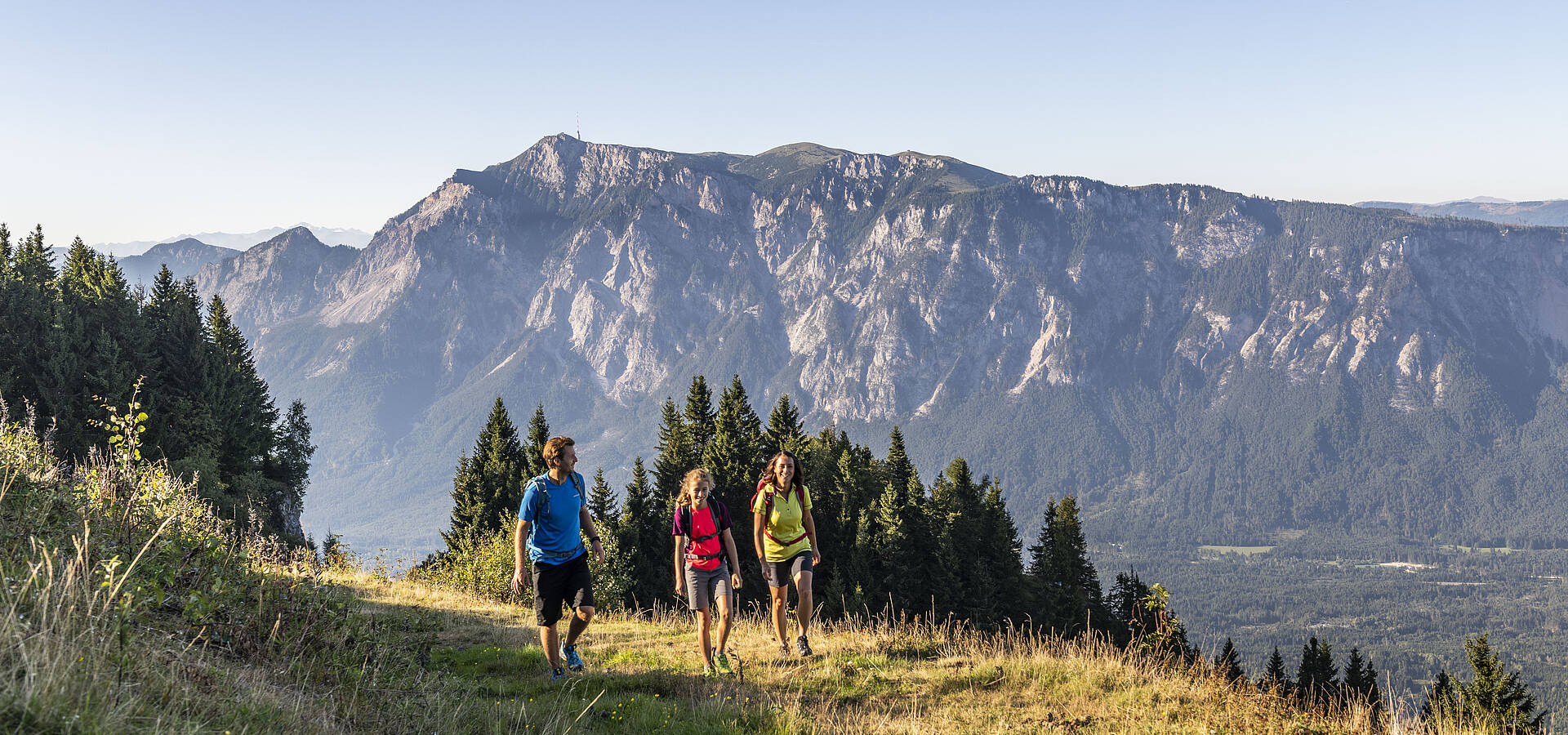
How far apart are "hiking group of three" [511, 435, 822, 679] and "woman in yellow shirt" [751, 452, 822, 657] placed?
1 centimetres

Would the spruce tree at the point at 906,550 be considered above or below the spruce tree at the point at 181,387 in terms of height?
below

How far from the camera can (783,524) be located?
34.1 feet

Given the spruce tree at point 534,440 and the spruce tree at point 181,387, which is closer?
the spruce tree at point 181,387

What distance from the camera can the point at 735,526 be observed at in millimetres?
42125

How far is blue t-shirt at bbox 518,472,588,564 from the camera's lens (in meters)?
8.85

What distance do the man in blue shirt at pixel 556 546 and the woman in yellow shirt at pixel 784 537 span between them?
7.60ft

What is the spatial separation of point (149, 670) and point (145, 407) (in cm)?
3732

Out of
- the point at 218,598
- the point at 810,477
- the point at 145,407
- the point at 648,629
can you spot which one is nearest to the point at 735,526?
the point at 810,477

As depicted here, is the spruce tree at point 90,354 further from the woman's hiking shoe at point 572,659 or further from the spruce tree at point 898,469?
the spruce tree at point 898,469

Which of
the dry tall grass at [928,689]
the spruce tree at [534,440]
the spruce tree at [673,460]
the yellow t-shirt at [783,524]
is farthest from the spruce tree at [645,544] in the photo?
the yellow t-shirt at [783,524]

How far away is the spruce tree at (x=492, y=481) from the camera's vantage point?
44.1m

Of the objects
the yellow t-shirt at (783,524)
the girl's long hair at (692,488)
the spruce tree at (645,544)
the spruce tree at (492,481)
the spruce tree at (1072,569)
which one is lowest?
the spruce tree at (1072,569)

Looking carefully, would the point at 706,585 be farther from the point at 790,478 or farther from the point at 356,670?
the point at 356,670

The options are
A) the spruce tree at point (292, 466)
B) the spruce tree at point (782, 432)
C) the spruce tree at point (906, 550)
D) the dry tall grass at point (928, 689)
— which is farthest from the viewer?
the spruce tree at point (292, 466)
